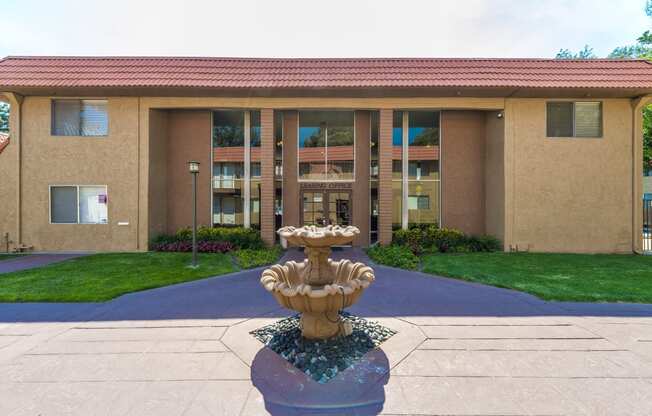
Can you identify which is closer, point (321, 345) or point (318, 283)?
point (321, 345)

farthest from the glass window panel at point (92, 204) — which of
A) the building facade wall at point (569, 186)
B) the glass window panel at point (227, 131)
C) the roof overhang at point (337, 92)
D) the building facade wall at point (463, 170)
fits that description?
the building facade wall at point (569, 186)

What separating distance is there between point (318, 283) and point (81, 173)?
11.8m

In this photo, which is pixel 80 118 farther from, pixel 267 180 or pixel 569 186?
pixel 569 186

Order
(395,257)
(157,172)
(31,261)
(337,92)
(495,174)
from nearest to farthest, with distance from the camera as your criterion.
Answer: (395,257) < (31,261) < (337,92) < (495,174) < (157,172)

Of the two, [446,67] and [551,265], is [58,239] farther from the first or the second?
[551,265]

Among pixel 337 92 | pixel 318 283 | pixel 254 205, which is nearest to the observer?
pixel 318 283

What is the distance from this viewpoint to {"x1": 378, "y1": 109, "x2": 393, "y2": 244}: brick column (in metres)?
11.6

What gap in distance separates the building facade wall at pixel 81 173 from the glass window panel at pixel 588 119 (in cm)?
1670

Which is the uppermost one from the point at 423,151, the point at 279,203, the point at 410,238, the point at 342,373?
the point at 423,151

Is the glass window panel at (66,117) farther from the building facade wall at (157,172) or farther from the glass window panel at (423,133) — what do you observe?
the glass window panel at (423,133)

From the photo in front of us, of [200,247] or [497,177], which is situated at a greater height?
[497,177]

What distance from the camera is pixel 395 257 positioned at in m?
9.54

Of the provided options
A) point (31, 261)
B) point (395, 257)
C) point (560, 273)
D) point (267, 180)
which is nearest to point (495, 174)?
point (560, 273)

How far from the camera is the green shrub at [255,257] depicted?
9.18m
